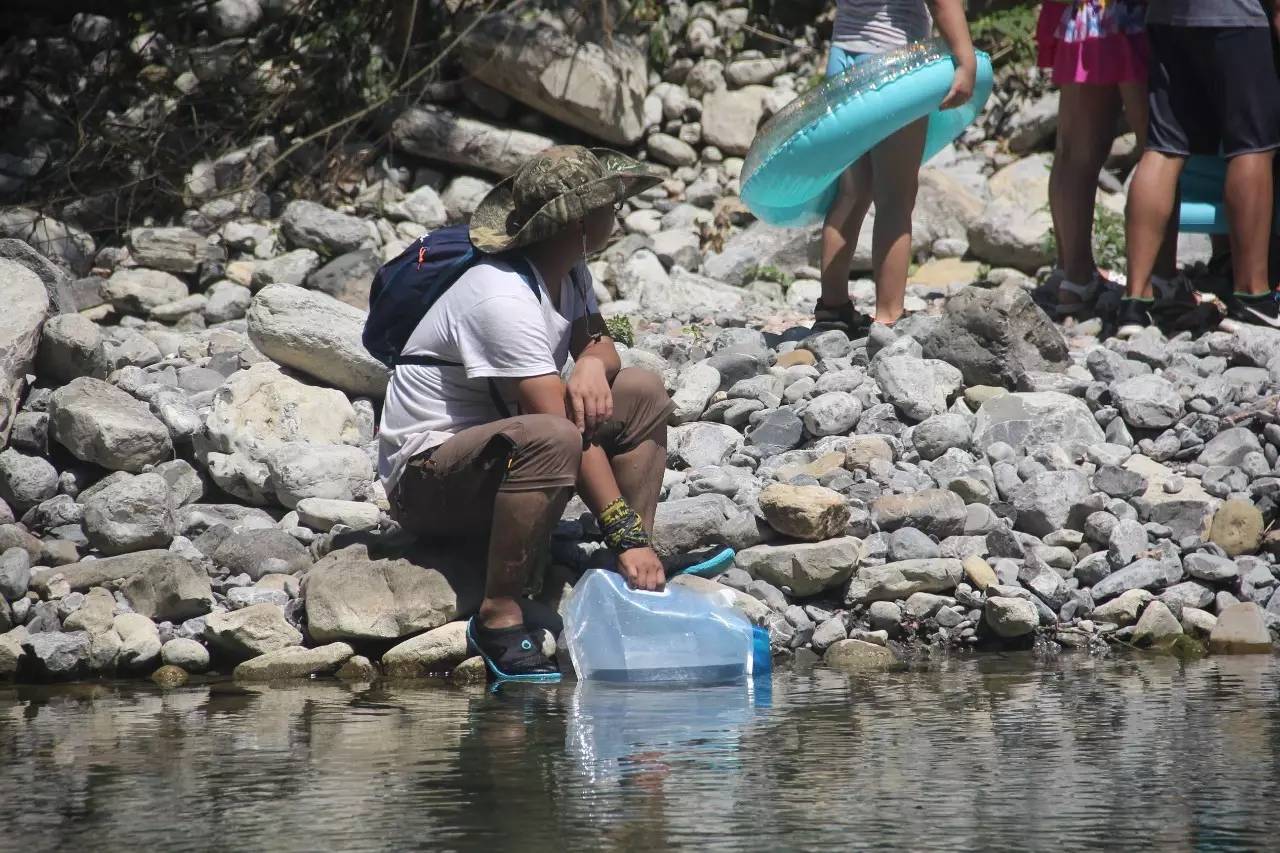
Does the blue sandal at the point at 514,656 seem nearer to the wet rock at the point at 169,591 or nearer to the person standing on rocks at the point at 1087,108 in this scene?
the wet rock at the point at 169,591

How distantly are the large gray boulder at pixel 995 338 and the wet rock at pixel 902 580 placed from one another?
1.60m

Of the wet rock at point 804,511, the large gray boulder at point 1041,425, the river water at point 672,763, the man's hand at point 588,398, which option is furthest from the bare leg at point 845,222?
the river water at point 672,763

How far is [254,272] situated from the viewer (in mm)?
8914

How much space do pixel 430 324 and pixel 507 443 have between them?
0.45 metres

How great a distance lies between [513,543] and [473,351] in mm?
531

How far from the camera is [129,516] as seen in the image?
17.6 ft

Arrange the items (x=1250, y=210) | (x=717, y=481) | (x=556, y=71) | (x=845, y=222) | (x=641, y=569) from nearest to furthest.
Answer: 1. (x=641, y=569)
2. (x=717, y=481)
3. (x=1250, y=210)
4. (x=845, y=222)
5. (x=556, y=71)

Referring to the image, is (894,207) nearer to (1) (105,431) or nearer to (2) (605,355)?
(2) (605,355)

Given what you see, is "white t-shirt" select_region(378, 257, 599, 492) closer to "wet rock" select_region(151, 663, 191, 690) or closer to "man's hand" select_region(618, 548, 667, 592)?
"man's hand" select_region(618, 548, 667, 592)

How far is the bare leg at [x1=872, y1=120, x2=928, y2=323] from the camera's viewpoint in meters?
6.94

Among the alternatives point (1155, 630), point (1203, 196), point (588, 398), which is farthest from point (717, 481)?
point (1203, 196)

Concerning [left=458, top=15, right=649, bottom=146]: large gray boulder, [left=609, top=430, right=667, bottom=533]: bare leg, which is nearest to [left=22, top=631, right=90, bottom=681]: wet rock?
[left=609, top=430, right=667, bottom=533]: bare leg

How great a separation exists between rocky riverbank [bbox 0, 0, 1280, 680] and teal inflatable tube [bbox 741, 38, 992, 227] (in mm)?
688

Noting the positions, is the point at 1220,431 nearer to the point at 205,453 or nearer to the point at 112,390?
the point at 205,453
